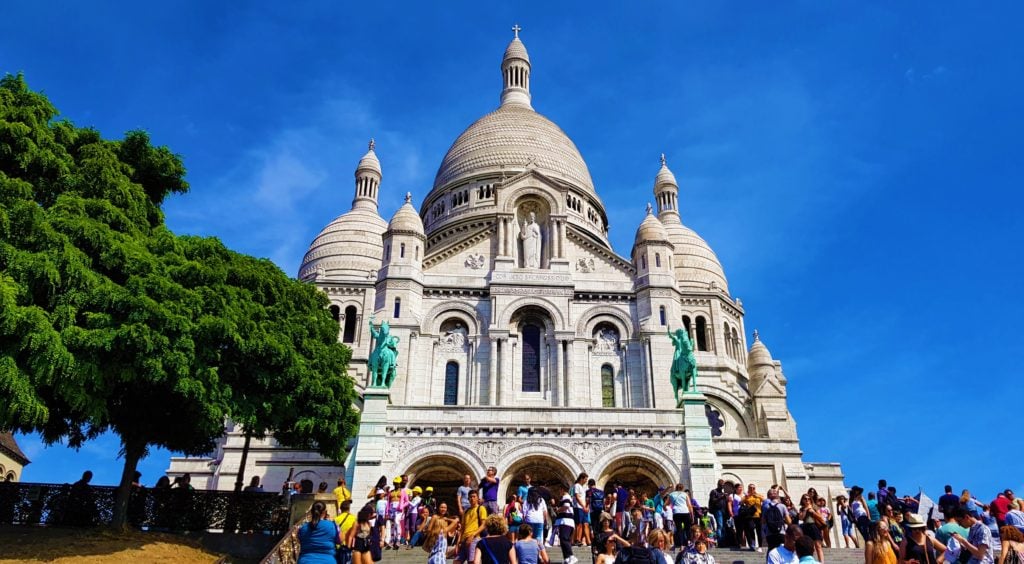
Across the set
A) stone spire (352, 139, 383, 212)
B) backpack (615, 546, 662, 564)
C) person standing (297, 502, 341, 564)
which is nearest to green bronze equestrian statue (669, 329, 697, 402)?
backpack (615, 546, 662, 564)

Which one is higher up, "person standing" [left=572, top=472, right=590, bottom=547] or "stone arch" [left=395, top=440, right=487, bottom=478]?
"stone arch" [left=395, top=440, right=487, bottom=478]

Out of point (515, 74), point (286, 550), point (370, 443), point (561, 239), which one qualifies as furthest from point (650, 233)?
point (515, 74)

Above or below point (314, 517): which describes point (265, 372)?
above

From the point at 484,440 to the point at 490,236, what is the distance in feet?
40.0

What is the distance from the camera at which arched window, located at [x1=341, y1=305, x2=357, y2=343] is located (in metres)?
44.1

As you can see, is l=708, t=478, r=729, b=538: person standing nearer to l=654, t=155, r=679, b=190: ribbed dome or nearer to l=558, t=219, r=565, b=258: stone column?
l=558, t=219, r=565, b=258: stone column

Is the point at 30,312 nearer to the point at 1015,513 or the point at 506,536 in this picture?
the point at 506,536

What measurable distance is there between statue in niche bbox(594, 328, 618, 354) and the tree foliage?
1329cm

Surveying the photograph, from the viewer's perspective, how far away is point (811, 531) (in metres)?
14.9

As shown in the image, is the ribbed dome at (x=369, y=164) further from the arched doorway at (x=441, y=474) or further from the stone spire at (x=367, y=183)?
the arched doorway at (x=441, y=474)

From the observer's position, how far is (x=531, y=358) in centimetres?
3538

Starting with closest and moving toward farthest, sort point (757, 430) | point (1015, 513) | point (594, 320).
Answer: point (1015, 513), point (594, 320), point (757, 430)

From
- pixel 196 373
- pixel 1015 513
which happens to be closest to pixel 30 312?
pixel 196 373

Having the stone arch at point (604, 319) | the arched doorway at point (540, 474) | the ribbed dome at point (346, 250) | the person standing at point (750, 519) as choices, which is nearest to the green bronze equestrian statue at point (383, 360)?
the arched doorway at point (540, 474)
